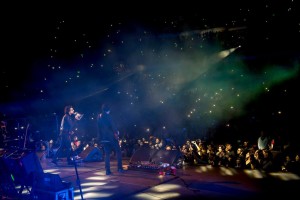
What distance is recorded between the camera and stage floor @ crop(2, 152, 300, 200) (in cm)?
535

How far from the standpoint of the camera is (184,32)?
45.3 ft

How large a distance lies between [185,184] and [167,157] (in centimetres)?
214

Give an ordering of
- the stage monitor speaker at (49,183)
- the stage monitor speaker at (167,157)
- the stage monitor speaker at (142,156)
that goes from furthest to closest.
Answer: the stage monitor speaker at (142,156) < the stage monitor speaker at (167,157) < the stage monitor speaker at (49,183)

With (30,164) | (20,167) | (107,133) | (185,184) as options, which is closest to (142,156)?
(107,133)

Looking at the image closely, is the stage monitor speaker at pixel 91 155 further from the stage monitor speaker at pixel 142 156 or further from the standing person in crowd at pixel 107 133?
the standing person in crowd at pixel 107 133

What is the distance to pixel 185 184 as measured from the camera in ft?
20.2

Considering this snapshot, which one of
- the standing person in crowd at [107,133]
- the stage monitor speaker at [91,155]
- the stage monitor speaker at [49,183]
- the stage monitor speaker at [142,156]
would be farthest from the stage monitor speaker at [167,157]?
the stage monitor speaker at [49,183]

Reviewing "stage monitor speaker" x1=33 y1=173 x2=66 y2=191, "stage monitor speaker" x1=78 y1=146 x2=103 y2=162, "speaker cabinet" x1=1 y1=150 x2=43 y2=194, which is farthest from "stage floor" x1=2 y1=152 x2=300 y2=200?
"stage monitor speaker" x1=78 y1=146 x2=103 y2=162

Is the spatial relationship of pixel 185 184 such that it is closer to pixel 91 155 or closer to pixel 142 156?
pixel 142 156

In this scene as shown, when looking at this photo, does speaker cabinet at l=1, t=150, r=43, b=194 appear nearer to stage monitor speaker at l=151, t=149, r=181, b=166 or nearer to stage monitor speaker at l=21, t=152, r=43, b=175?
stage monitor speaker at l=21, t=152, r=43, b=175

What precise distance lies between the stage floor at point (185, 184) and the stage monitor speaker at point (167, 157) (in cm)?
39

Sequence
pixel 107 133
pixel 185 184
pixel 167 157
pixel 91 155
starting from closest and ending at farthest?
pixel 185 184, pixel 107 133, pixel 167 157, pixel 91 155

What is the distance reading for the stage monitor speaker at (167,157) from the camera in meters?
8.12

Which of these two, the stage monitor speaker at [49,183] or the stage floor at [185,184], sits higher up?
the stage monitor speaker at [49,183]
